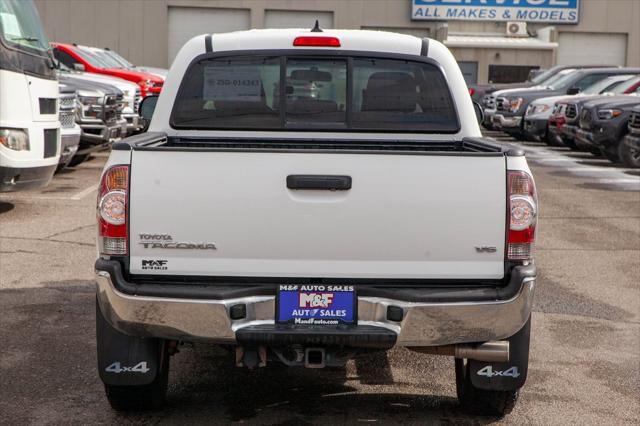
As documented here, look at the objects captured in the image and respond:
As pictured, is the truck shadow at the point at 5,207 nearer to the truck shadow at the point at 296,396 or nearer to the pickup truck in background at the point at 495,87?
the truck shadow at the point at 296,396

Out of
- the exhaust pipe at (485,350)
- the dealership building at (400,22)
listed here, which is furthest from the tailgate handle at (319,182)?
the dealership building at (400,22)

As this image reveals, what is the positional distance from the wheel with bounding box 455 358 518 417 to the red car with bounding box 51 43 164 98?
17.5 meters

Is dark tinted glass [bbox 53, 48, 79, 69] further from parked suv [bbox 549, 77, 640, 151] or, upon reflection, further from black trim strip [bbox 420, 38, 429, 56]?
black trim strip [bbox 420, 38, 429, 56]

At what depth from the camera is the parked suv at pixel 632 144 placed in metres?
18.1

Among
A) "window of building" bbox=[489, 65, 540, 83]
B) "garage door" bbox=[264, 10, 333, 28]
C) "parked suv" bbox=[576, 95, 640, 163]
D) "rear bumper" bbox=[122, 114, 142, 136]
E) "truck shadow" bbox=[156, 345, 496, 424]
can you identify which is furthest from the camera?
"garage door" bbox=[264, 10, 333, 28]

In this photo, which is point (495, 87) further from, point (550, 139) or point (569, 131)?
point (569, 131)

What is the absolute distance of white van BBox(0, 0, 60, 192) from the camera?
10969 mm

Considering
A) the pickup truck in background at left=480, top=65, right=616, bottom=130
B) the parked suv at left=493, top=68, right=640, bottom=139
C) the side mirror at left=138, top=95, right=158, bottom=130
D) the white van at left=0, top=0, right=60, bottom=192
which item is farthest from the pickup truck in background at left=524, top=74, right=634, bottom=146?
the side mirror at left=138, top=95, right=158, bottom=130

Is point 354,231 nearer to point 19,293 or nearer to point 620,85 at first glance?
point 19,293

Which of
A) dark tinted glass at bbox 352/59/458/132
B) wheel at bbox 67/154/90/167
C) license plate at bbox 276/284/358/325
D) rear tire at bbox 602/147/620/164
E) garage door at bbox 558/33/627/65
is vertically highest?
garage door at bbox 558/33/627/65

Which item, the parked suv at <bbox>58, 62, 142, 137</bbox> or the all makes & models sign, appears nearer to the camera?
Answer: the parked suv at <bbox>58, 62, 142, 137</bbox>

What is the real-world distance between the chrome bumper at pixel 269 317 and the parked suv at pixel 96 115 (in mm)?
12480

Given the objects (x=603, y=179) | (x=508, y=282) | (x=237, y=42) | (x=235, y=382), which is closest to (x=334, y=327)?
(x=508, y=282)

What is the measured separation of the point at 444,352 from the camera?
4.98 m
